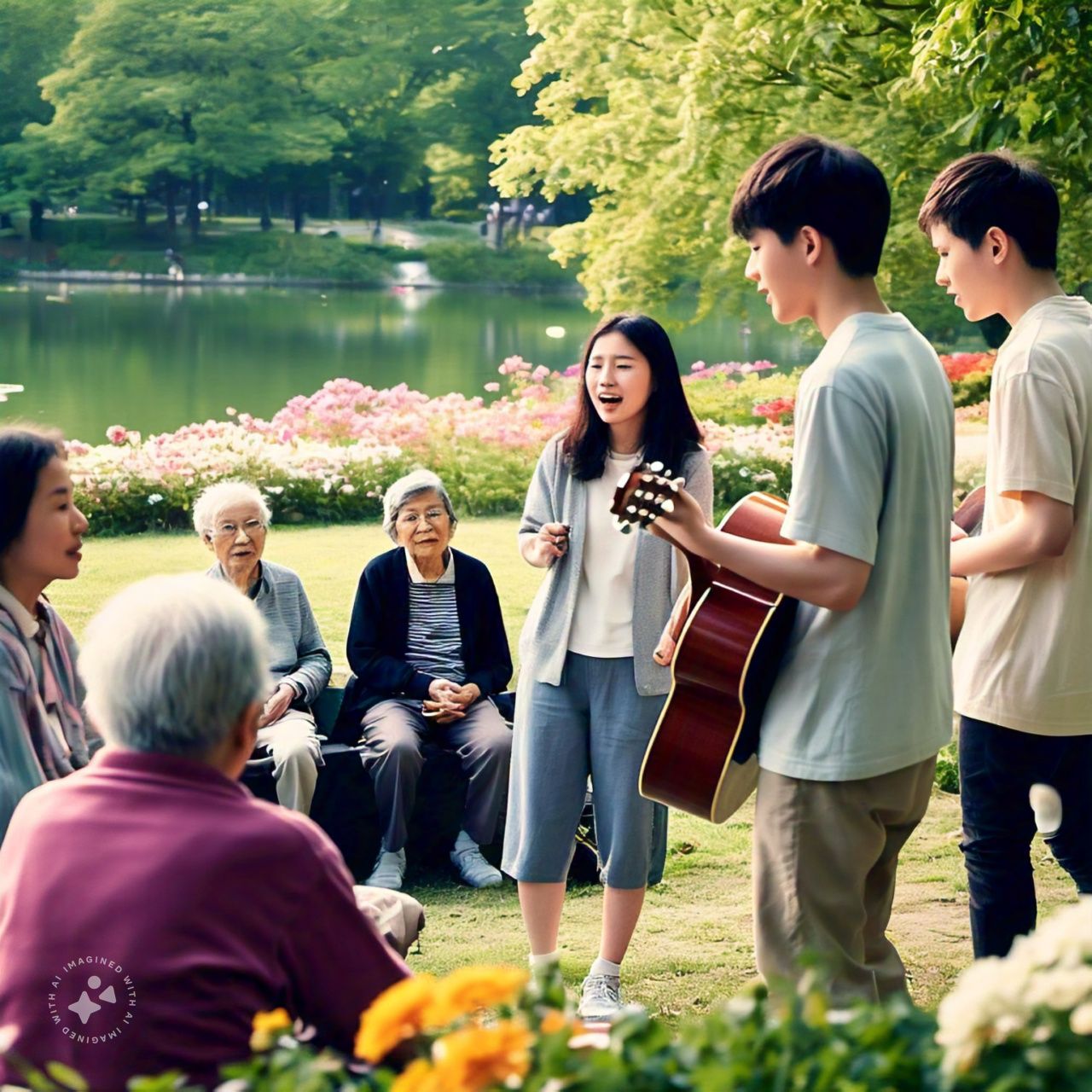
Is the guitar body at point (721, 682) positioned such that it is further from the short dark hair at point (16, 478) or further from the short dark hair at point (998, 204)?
the short dark hair at point (16, 478)

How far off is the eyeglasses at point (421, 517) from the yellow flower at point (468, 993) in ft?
12.2

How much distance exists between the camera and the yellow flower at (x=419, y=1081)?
1.38m

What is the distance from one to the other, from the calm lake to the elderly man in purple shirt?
19.1 meters

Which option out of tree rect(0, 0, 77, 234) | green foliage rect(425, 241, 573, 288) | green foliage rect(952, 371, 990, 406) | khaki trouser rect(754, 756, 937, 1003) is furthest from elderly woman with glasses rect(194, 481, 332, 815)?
tree rect(0, 0, 77, 234)

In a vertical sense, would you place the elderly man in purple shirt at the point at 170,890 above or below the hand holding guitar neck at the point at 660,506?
below

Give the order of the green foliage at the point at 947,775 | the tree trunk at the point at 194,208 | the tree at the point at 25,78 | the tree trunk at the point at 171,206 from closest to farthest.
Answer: the green foliage at the point at 947,775, the tree at the point at 25,78, the tree trunk at the point at 171,206, the tree trunk at the point at 194,208

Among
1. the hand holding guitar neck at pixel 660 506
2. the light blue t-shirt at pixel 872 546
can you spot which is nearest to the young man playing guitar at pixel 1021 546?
the light blue t-shirt at pixel 872 546

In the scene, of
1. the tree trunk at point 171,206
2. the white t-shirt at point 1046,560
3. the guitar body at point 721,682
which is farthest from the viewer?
the tree trunk at point 171,206

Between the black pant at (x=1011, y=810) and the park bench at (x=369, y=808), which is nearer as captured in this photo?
the black pant at (x=1011, y=810)

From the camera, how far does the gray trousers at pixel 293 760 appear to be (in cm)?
477

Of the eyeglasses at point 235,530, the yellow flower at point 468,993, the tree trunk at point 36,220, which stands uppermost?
the tree trunk at point 36,220

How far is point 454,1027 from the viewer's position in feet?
5.20

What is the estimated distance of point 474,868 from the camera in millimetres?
5008

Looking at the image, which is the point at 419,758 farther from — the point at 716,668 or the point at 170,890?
the point at 170,890
